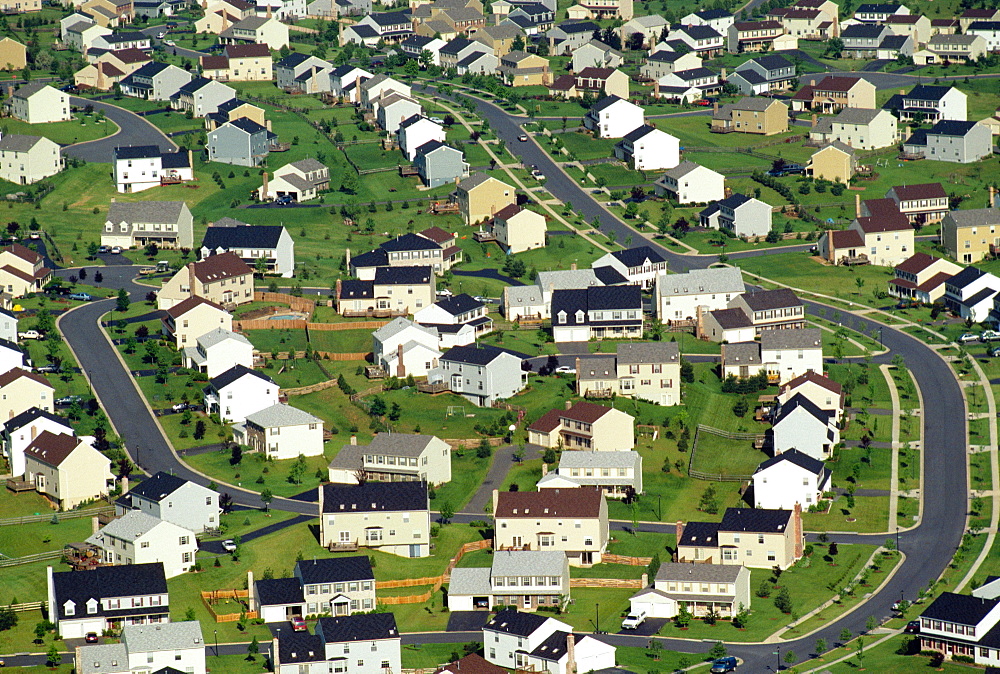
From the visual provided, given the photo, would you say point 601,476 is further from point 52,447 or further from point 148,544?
point 52,447

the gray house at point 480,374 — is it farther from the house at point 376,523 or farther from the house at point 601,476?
the house at point 376,523

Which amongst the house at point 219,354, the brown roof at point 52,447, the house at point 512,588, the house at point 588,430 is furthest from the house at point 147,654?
the house at point 219,354

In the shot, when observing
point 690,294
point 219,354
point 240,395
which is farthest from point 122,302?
point 690,294

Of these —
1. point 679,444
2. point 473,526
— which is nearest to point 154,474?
point 473,526

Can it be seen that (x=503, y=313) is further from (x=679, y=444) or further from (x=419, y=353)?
(x=679, y=444)

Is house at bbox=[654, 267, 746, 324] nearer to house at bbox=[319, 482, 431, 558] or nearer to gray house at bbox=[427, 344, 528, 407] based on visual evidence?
gray house at bbox=[427, 344, 528, 407]

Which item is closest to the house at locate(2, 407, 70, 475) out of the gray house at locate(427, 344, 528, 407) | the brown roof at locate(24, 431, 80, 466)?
the brown roof at locate(24, 431, 80, 466)
